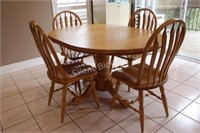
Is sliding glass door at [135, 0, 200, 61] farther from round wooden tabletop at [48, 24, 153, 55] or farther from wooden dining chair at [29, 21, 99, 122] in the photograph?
wooden dining chair at [29, 21, 99, 122]

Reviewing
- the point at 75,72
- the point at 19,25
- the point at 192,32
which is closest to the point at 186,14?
the point at 192,32

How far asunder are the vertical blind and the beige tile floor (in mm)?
1416

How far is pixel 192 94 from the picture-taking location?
7.00 ft

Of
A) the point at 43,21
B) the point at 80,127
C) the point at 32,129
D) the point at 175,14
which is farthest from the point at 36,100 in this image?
the point at 175,14

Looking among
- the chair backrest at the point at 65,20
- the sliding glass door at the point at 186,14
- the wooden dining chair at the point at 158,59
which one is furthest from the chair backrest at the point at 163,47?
the sliding glass door at the point at 186,14

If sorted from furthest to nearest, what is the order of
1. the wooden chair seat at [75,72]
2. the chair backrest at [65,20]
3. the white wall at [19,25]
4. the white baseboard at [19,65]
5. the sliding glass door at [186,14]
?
1. the sliding glass door at [186,14]
2. the white baseboard at [19,65]
3. the white wall at [19,25]
4. the chair backrest at [65,20]
5. the wooden chair seat at [75,72]

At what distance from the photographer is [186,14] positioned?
3172mm

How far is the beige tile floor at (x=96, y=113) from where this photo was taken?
1.65 meters

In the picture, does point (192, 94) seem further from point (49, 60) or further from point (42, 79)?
point (42, 79)

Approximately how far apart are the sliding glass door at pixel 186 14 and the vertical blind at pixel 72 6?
1.03 metres

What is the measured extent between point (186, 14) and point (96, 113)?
8.16 ft

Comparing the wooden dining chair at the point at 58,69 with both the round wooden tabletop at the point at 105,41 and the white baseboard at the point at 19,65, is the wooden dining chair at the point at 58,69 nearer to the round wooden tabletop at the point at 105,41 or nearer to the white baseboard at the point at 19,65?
the round wooden tabletop at the point at 105,41

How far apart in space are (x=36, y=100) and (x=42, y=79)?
0.57 meters

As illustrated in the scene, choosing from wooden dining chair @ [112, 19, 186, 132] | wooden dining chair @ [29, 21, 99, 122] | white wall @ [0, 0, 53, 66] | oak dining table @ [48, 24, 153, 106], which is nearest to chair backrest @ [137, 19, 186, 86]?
wooden dining chair @ [112, 19, 186, 132]
